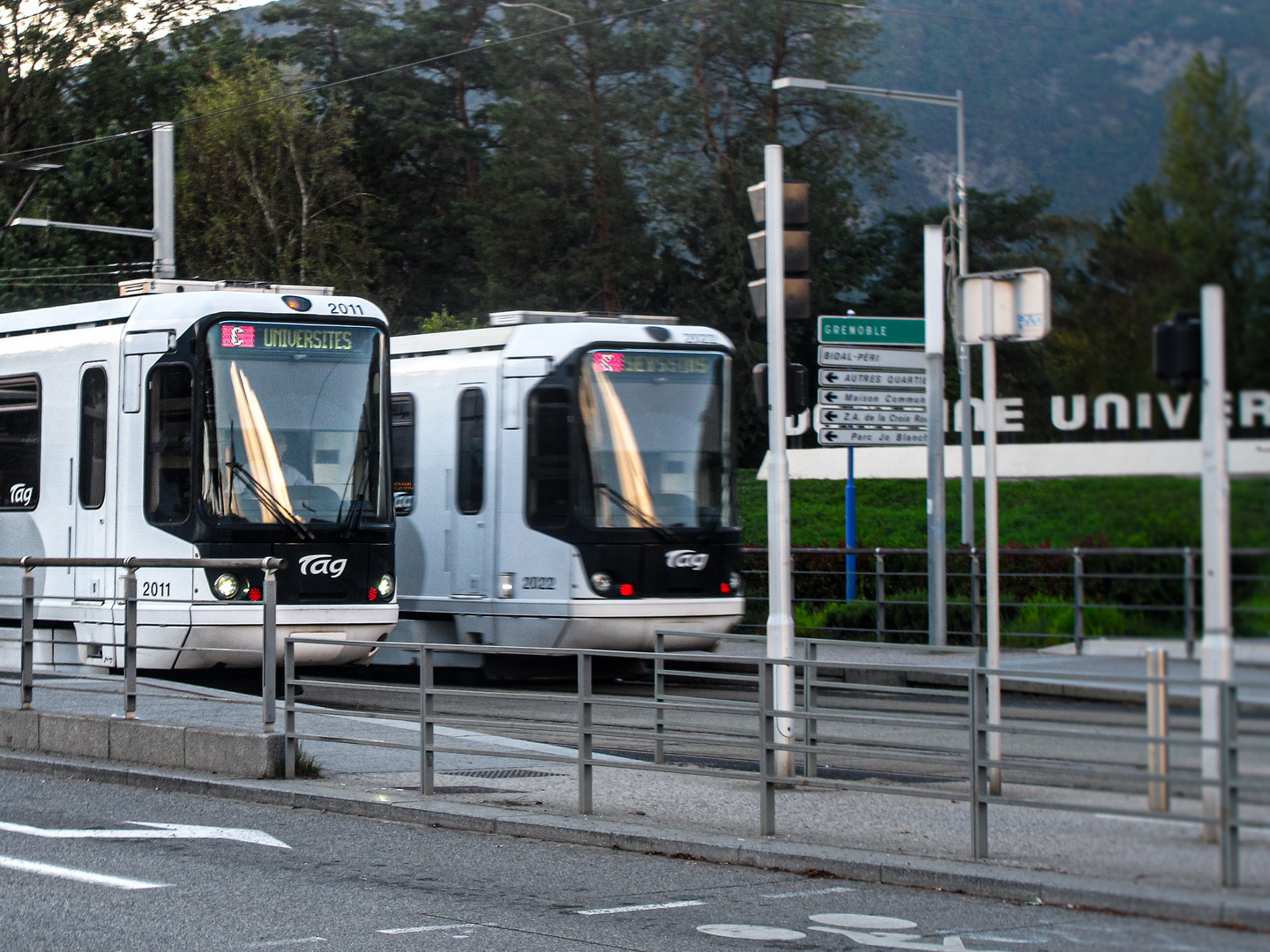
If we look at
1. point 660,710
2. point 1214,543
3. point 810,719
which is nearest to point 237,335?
point 660,710

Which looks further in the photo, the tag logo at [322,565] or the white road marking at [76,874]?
the tag logo at [322,565]

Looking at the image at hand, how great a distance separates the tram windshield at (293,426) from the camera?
15344 mm

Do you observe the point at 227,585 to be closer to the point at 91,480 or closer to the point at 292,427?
the point at 292,427

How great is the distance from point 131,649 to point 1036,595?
6.22 m

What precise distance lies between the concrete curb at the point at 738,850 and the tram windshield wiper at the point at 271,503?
376 centimetres

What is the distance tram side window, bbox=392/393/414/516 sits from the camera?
714 inches

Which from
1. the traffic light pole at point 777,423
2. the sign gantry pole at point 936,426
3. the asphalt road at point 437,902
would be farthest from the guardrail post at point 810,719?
A: the sign gantry pole at point 936,426

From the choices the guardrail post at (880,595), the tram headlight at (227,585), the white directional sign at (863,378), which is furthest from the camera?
the guardrail post at (880,595)

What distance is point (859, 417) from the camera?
63.6ft

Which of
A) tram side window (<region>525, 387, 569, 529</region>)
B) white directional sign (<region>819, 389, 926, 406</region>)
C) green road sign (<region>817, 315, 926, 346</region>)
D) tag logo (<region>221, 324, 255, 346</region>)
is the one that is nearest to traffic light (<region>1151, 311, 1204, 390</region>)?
tram side window (<region>525, 387, 569, 529</region>)

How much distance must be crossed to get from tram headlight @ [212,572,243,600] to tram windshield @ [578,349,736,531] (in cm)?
337

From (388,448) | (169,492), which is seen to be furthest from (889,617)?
(169,492)

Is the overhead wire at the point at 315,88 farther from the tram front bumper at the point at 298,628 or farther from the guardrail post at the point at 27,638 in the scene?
the guardrail post at the point at 27,638

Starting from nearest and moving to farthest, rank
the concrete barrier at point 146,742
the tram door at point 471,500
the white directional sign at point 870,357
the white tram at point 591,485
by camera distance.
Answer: the concrete barrier at point 146,742 → the white tram at point 591,485 → the tram door at point 471,500 → the white directional sign at point 870,357
